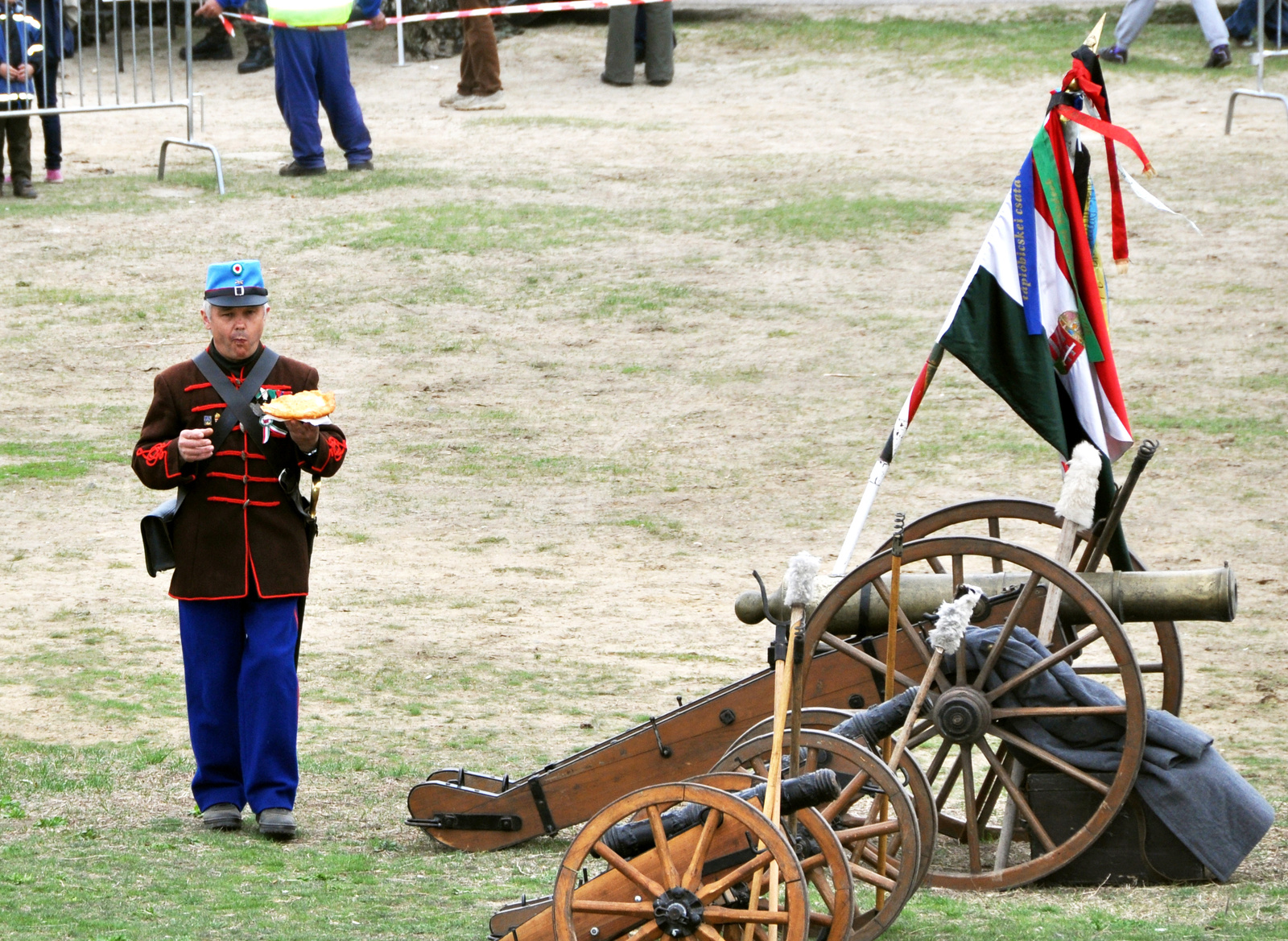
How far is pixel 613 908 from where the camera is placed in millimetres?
4086

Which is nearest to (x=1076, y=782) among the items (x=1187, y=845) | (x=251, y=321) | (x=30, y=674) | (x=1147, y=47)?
(x=1187, y=845)

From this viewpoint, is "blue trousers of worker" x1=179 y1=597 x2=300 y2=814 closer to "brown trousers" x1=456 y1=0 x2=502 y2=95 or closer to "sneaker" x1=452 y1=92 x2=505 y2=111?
"brown trousers" x1=456 y1=0 x2=502 y2=95

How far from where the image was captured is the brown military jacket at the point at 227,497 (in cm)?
575

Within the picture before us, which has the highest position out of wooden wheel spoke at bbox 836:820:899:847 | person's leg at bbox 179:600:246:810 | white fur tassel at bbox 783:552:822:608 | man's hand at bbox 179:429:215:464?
white fur tassel at bbox 783:552:822:608

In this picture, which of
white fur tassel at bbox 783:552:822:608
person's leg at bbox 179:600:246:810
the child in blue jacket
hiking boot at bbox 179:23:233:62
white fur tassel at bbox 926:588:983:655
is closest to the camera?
white fur tassel at bbox 783:552:822:608

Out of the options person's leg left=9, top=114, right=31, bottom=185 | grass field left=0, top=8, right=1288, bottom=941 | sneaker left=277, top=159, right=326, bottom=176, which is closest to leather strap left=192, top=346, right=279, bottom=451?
grass field left=0, top=8, right=1288, bottom=941

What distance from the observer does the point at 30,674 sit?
25.1ft

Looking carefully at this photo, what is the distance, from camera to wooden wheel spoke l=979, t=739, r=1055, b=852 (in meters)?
5.17

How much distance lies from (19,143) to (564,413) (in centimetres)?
602

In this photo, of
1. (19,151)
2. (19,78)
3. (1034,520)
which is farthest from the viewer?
(19,151)

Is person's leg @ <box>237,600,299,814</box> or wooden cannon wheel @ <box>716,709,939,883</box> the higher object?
wooden cannon wheel @ <box>716,709,939,883</box>

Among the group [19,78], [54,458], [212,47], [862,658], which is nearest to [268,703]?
[862,658]

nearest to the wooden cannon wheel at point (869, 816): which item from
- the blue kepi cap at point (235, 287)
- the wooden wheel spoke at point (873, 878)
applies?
the wooden wheel spoke at point (873, 878)

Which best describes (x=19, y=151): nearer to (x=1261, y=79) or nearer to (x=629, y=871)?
(x=1261, y=79)
